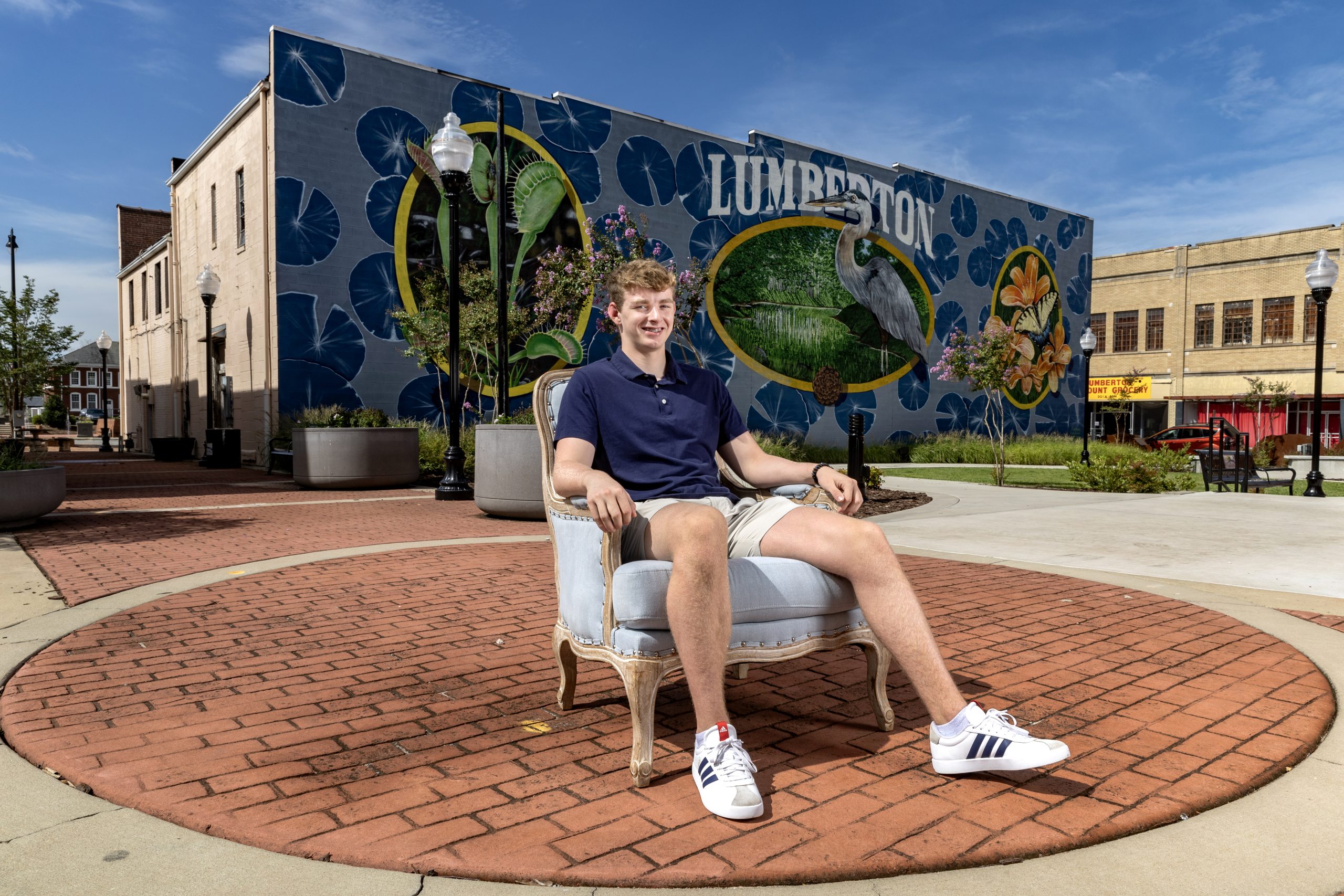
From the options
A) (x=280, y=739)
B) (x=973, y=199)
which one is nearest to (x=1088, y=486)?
(x=280, y=739)

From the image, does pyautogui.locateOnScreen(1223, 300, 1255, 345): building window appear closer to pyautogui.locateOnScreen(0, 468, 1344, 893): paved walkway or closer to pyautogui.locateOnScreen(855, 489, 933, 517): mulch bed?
pyautogui.locateOnScreen(855, 489, 933, 517): mulch bed

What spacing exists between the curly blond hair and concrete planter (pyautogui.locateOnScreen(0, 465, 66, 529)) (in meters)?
7.40

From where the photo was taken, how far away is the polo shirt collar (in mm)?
3260

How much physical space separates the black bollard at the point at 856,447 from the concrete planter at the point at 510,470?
10.6ft

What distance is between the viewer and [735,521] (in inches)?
127

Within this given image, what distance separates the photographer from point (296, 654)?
13.5ft

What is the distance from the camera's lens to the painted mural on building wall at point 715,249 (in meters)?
17.4

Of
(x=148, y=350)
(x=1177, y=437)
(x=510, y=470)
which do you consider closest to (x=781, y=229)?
(x=1177, y=437)

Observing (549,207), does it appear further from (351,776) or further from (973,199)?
(351,776)

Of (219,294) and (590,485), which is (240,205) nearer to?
(219,294)

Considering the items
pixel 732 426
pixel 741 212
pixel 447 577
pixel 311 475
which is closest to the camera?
pixel 732 426

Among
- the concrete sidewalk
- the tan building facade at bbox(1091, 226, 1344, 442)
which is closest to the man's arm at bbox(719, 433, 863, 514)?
the concrete sidewalk

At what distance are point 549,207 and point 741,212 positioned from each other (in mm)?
6072

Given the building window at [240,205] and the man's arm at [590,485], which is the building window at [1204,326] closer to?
the building window at [240,205]
